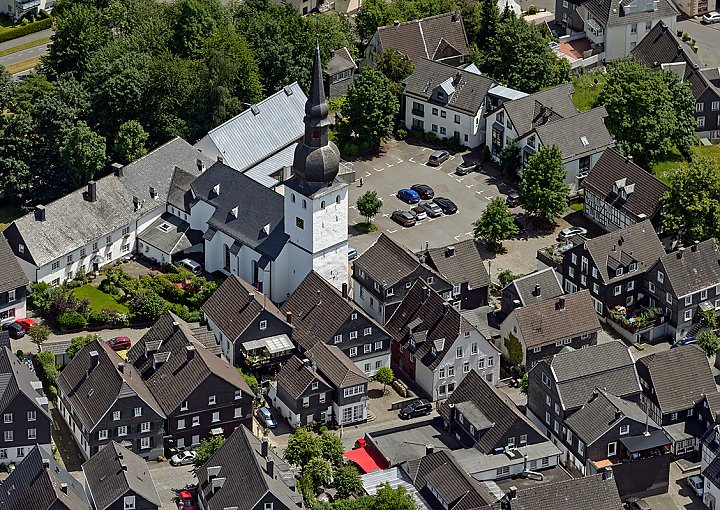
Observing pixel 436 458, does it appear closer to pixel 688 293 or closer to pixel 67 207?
pixel 688 293

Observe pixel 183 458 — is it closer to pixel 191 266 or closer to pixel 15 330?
pixel 15 330

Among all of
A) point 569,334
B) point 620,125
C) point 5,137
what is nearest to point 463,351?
point 569,334

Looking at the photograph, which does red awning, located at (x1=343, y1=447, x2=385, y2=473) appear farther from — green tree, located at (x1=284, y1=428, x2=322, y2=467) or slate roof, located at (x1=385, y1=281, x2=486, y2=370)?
slate roof, located at (x1=385, y1=281, x2=486, y2=370)

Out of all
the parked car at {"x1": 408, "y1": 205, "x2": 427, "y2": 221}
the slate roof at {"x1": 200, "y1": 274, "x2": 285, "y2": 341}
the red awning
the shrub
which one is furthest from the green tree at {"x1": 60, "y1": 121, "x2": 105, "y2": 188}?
the red awning

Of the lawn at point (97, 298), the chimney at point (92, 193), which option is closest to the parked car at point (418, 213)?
the chimney at point (92, 193)

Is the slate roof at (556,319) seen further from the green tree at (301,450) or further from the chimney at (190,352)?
the chimney at (190,352)

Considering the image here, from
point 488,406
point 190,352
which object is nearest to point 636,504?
point 488,406
